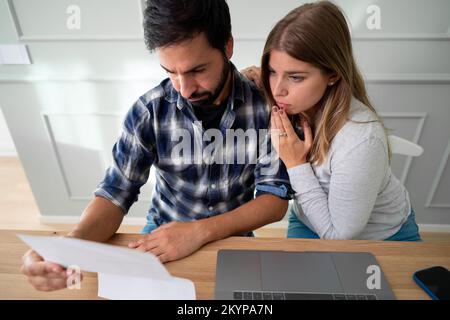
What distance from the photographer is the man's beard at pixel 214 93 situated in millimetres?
841

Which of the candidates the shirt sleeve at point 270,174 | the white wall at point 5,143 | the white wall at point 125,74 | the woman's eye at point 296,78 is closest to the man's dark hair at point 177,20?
the woman's eye at point 296,78

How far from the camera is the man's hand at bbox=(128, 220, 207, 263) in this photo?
642mm

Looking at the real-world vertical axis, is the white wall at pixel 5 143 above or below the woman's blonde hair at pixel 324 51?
below

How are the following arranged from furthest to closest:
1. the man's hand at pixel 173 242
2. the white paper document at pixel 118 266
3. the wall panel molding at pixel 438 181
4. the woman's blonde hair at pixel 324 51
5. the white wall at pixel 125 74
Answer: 1. the wall panel molding at pixel 438 181
2. the white wall at pixel 125 74
3. the woman's blonde hair at pixel 324 51
4. the man's hand at pixel 173 242
5. the white paper document at pixel 118 266

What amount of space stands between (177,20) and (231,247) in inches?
20.3

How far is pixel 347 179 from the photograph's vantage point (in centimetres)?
81

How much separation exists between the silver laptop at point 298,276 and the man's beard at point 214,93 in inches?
16.3

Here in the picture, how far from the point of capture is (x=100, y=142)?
5.37 feet

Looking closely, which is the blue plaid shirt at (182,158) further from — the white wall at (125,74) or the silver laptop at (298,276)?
the white wall at (125,74)

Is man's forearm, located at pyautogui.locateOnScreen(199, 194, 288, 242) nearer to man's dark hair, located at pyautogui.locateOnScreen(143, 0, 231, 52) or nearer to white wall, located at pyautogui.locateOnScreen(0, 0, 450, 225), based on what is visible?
man's dark hair, located at pyautogui.locateOnScreen(143, 0, 231, 52)

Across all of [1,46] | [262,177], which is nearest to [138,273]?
[262,177]

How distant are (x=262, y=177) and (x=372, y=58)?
827mm

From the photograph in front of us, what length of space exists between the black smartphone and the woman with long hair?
25 centimetres

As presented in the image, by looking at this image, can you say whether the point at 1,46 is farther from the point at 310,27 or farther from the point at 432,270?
the point at 432,270
